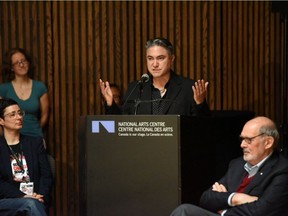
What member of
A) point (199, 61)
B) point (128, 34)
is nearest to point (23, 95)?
point (128, 34)

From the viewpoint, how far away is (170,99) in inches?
160

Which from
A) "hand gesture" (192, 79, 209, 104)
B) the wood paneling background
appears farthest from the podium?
the wood paneling background

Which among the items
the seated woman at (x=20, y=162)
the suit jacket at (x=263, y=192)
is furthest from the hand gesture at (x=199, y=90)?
the seated woman at (x=20, y=162)

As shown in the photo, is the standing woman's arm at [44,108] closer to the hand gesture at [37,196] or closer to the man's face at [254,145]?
the hand gesture at [37,196]

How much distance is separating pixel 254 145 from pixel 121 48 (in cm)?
278

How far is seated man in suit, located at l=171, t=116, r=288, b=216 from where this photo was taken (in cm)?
358

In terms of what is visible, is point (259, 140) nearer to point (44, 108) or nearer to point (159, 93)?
point (159, 93)

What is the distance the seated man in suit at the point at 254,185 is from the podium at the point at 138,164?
16 cm

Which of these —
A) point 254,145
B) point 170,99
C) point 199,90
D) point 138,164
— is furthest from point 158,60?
point 254,145

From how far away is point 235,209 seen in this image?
144 inches

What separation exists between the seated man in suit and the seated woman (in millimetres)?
1388

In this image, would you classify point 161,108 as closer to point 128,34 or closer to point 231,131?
point 231,131

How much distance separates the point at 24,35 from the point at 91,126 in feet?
8.65

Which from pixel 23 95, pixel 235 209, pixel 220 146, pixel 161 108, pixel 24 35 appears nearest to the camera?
pixel 235 209
